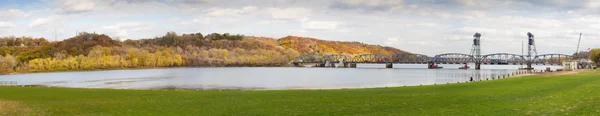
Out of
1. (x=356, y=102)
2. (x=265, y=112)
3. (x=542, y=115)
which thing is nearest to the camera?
(x=542, y=115)

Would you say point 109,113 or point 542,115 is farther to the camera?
point 109,113

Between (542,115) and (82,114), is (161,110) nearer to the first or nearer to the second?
(82,114)

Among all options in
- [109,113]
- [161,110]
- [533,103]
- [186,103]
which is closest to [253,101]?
[186,103]

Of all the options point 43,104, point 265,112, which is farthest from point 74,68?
point 265,112

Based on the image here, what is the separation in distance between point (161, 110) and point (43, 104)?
30.4 ft

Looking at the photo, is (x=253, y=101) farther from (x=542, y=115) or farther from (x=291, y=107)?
(x=542, y=115)

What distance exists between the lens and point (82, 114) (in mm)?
25562

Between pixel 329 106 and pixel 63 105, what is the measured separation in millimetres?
15658

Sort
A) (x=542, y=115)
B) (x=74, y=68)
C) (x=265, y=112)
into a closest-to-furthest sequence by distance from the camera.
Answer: (x=542, y=115) → (x=265, y=112) → (x=74, y=68)

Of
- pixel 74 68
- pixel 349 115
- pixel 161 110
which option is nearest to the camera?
pixel 349 115

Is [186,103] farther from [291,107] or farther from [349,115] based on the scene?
[349,115]

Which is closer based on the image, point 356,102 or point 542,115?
point 542,115

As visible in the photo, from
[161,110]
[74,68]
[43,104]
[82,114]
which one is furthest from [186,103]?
[74,68]

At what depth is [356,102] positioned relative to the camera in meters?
28.9
